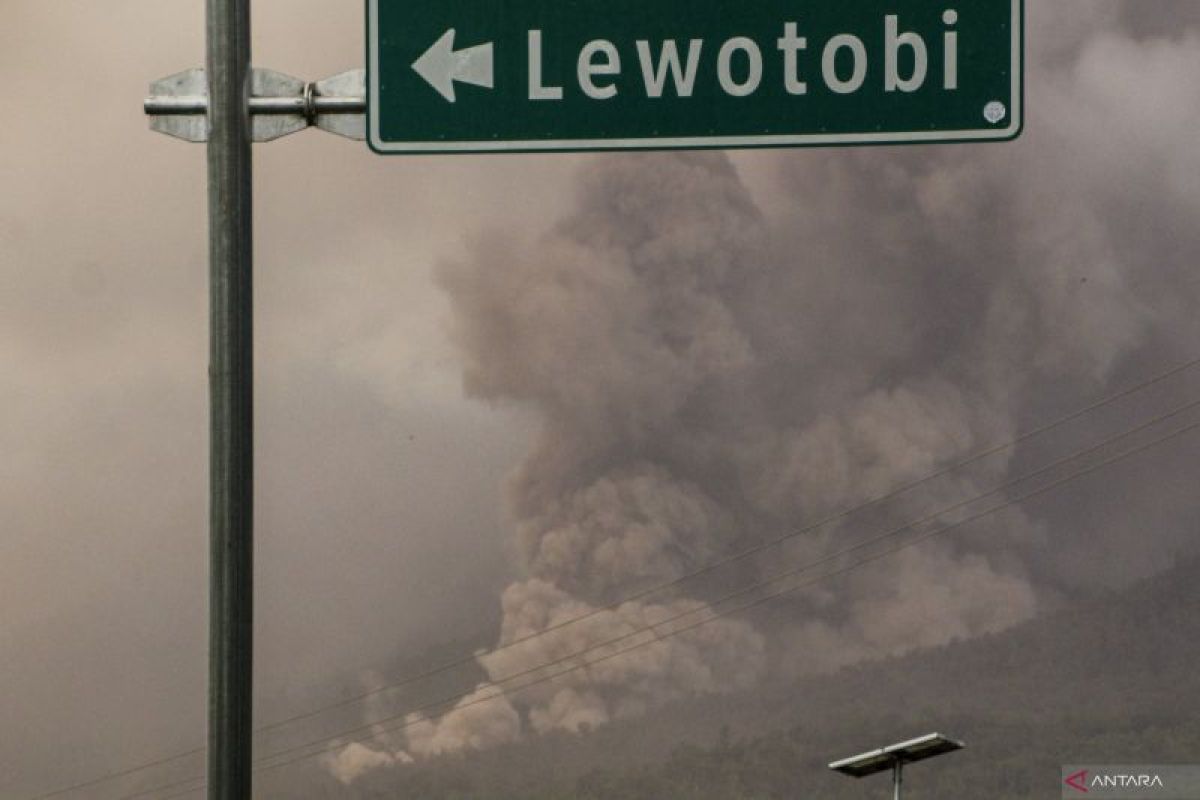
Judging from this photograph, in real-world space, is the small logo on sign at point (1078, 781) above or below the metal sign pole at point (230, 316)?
below

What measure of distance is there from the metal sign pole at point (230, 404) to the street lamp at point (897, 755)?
10625 mm

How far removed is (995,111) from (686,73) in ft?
3.16

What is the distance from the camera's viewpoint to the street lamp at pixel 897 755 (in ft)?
49.0

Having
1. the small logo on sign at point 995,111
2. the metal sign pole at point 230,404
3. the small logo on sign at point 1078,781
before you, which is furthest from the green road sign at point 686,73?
the small logo on sign at point 1078,781

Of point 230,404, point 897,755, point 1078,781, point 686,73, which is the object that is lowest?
point 1078,781

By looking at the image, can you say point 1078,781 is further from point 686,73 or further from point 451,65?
point 451,65

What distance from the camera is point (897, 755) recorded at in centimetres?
1531

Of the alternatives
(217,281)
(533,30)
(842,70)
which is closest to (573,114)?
(533,30)

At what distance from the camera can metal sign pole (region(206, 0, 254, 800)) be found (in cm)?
489

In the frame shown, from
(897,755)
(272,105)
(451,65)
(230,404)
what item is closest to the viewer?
(230,404)

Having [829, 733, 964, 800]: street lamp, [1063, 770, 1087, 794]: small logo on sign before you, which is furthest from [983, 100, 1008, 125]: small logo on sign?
[1063, 770, 1087, 794]: small logo on sign

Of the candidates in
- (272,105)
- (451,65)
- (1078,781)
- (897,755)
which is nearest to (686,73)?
(451,65)

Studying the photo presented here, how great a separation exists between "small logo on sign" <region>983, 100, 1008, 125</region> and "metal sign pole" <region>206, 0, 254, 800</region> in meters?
2.29

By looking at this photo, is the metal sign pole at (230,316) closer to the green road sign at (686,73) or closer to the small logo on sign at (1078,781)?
the green road sign at (686,73)
